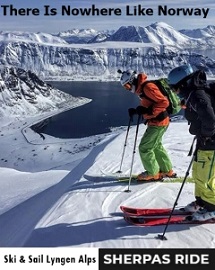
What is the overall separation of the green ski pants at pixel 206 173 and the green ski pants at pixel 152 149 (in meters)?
2.29

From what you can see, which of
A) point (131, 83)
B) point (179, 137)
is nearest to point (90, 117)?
point (179, 137)

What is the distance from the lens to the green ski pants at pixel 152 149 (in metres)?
9.57

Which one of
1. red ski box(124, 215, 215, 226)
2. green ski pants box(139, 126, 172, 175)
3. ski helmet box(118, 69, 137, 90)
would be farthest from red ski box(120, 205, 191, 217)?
ski helmet box(118, 69, 137, 90)

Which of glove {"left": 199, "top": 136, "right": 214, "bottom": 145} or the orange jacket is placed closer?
glove {"left": 199, "top": 136, "right": 214, "bottom": 145}

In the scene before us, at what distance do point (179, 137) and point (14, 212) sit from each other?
806 centimetres

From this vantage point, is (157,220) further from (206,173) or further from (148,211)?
(206,173)

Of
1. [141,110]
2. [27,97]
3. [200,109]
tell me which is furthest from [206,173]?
[27,97]

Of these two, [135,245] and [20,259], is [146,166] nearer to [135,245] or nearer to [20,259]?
[135,245]

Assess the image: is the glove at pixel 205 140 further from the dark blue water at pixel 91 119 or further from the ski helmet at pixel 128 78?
the dark blue water at pixel 91 119

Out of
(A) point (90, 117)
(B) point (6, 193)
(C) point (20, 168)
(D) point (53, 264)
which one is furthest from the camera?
(A) point (90, 117)

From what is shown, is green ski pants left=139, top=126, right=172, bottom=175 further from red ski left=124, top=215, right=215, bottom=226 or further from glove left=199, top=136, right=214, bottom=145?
glove left=199, top=136, right=214, bottom=145

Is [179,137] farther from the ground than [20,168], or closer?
farther from the ground

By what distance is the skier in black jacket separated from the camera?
6.91m

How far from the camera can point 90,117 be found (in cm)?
12456
